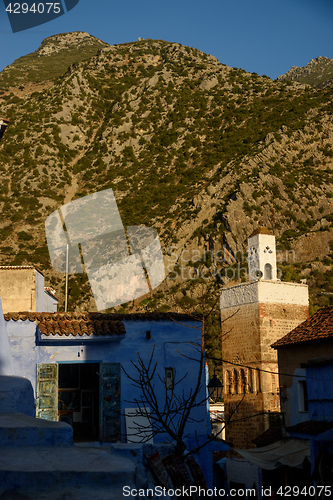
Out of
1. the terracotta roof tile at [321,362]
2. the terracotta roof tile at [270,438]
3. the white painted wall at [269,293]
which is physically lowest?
the terracotta roof tile at [270,438]

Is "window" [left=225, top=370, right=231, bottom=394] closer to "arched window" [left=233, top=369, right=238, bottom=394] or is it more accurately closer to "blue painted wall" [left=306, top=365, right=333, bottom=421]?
"arched window" [left=233, top=369, right=238, bottom=394]

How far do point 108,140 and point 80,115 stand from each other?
653cm

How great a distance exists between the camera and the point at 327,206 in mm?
53594

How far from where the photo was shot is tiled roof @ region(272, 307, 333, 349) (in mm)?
17562

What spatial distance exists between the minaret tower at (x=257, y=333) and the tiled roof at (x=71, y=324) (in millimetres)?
13933

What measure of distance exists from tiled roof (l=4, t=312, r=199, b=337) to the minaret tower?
1340cm

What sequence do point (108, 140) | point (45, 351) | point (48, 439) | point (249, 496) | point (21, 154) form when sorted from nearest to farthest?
1. point (48, 439)
2. point (45, 351)
3. point (249, 496)
4. point (21, 154)
5. point (108, 140)

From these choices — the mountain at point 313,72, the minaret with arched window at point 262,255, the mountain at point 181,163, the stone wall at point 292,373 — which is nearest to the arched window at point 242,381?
the minaret with arched window at point 262,255

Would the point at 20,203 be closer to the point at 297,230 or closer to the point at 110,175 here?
the point at 110,175

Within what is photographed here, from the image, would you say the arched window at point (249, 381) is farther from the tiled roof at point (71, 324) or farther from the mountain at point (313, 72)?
the mountain at point (313, 72)

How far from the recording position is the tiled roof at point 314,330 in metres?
17.6

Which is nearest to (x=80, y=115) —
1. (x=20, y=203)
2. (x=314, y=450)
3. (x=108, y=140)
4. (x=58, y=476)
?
(x=108, y=140)

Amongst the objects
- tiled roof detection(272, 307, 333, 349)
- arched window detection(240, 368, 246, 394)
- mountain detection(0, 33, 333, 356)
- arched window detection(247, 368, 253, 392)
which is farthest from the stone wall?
mountain detection(0, 33, 333, 356)

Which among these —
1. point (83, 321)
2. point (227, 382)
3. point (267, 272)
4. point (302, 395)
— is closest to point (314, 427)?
point (83, 321)
